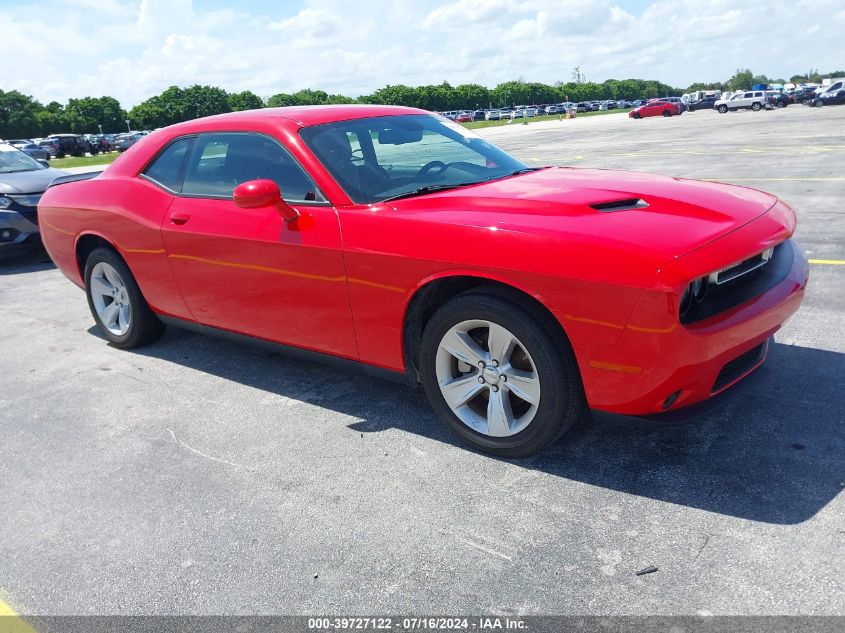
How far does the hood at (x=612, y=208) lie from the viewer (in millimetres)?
2740

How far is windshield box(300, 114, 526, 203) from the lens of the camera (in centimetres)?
362

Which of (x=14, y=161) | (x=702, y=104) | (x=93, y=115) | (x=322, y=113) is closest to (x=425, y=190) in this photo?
(x=322, y=113)

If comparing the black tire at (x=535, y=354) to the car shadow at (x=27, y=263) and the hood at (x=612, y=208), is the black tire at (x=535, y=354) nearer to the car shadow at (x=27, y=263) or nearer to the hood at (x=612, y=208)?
the hood at (x=612, y=208)

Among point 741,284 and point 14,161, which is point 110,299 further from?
point 14,161

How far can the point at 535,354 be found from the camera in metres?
2.89

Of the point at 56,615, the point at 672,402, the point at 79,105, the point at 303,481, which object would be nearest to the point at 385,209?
the point at 303,481

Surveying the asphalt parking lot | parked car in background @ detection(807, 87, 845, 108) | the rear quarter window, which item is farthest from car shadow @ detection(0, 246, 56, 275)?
parked car in background @ detection(807, 87, 845, 108)

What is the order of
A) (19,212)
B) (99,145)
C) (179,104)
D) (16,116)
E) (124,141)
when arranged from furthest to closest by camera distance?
(179,104)
(16,116)
(99,145)
(124,141)
(19,212)

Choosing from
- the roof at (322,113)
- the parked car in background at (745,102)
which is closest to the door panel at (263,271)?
the roof at (322,113)

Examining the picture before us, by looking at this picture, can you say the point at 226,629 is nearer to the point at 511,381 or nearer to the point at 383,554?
the point at 383,554

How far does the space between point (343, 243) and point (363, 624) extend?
1.78 m

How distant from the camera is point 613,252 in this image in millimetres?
2641

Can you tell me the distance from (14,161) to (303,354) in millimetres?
8328

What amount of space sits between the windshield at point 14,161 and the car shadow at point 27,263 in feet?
3.81
